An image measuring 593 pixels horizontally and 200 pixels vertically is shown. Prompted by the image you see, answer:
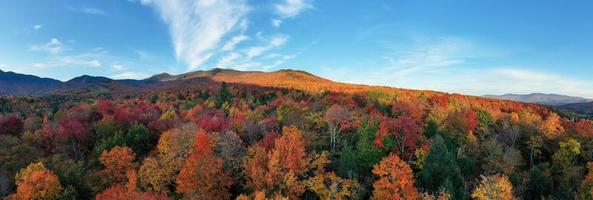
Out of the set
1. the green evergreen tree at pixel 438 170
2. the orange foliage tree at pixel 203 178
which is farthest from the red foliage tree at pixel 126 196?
the green evergreen tree at pixel 438 170

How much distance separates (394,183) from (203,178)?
2713 centimetres

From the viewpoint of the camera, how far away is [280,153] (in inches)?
2240

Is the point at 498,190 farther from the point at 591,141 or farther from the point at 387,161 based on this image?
the point at 591,141

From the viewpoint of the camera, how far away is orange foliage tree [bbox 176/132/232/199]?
52.6 metres

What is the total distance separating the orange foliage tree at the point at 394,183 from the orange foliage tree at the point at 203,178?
72.4ft

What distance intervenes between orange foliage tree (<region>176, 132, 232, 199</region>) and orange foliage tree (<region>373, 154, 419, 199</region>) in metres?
22.1

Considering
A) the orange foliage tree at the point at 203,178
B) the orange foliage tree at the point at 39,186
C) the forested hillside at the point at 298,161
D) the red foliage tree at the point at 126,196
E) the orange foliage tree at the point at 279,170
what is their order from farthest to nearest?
1. the forested hillside at the point at 298,161
2. the orange foliage tree at the point at 279,170
3. the orange foliage tree at the point at 203,178
4. the orange foliage tree at the point at 39,186
5. the red foliage tree at the point at 126,196

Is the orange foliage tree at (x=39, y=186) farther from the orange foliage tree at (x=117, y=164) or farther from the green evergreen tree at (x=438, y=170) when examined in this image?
the green evergreen tree at (x=438, y=170)

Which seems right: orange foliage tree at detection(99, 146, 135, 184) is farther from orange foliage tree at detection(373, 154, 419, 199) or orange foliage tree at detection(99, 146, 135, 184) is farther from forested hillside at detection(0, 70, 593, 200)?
orange foliage tree at detection(373, 154, 419, 199)

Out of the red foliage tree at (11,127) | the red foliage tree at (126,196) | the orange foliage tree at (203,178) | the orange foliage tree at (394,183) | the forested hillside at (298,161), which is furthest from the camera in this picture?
the red foliage tree at (11,127)

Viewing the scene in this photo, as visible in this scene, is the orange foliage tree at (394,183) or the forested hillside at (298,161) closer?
the orange foliage tree at (394,183)

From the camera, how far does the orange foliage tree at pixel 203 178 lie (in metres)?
52.6

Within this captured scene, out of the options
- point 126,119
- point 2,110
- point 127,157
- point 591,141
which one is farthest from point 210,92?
point 591,141

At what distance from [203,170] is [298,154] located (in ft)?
47.1
